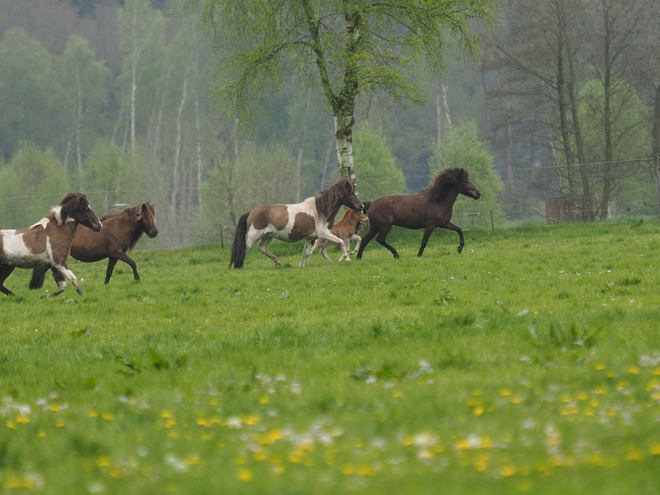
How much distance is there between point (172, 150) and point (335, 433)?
75.6 metres

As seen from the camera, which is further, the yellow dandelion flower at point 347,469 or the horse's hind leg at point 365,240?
the horse's hind leg at point 365,240

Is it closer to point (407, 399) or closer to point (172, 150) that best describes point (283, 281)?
point (407, 399)

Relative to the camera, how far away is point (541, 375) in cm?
653

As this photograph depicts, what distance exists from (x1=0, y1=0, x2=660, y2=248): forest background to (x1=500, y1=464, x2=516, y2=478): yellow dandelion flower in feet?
102

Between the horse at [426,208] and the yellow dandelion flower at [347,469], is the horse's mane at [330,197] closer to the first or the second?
the horse at [426,208]

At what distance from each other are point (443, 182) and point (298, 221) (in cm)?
363

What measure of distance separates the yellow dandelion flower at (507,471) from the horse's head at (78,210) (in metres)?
13.8

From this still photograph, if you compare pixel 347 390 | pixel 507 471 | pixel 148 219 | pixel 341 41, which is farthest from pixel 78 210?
pixel 507 471

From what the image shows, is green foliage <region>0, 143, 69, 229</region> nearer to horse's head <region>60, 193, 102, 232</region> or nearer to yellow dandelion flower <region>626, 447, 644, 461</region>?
horse's head <region>60, 193, 102, 232</region>

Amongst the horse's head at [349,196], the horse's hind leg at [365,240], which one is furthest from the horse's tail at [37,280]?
the horse's hind leg at [365,240]

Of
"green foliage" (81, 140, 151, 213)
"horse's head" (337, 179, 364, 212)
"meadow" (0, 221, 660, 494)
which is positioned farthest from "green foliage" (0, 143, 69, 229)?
"meadow" (0, 221, 660, 494)

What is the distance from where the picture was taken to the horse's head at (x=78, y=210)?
16.9 meters

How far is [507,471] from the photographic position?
4.12 metres

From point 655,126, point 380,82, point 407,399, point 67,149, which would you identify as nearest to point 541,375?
point 407,399
